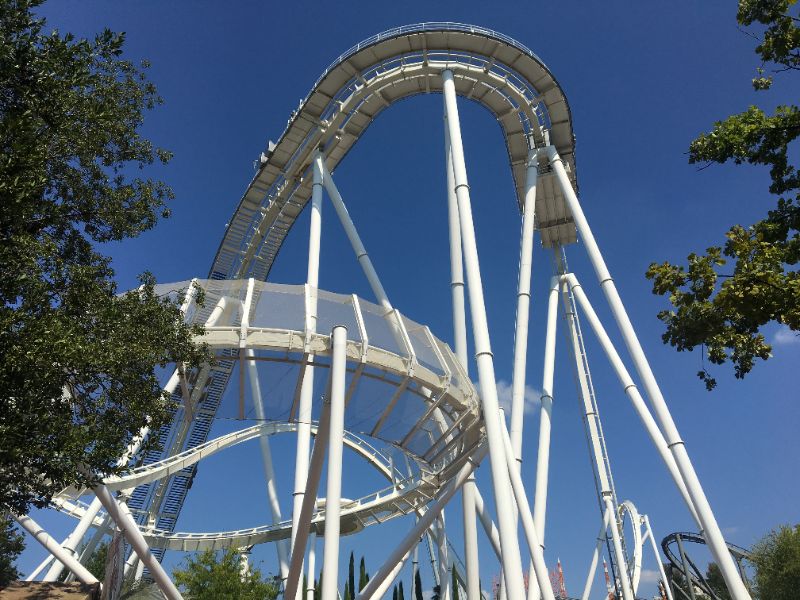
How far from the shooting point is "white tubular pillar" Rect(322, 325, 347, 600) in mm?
9922

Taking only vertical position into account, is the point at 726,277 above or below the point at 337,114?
below

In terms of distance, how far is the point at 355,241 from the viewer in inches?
793

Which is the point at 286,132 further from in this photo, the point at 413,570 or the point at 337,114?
the point at 413,570

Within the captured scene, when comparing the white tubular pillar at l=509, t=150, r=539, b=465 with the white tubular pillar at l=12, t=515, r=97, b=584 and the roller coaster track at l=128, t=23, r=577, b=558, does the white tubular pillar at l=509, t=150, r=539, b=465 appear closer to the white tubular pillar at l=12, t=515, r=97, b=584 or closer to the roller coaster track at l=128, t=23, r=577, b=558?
the roller coaster track at l=128, t=23, r=577, b=558

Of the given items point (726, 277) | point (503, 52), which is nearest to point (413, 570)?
point (503, 52)

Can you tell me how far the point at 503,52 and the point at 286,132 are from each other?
829 cm

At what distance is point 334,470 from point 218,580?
14483 millimetres

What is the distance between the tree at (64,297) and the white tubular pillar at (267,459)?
2.01 m

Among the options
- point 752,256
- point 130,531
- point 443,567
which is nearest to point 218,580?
point 443,567

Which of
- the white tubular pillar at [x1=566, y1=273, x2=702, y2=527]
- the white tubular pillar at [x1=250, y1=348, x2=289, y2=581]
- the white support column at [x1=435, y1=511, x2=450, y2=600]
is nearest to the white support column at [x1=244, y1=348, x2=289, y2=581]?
the white tubular pillar at [x1=250, y1=348, x2=289, y2=581]

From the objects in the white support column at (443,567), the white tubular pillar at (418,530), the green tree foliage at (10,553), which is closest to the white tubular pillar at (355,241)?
the white tubular pillar at (418,530)

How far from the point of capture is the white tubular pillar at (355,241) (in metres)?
19.1

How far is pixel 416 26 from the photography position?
1953 cm

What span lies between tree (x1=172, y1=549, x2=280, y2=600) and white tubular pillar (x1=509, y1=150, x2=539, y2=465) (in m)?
12.5
